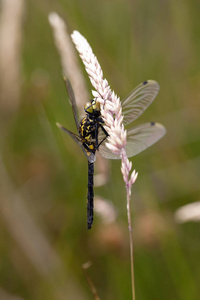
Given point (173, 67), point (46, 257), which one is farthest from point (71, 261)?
point (173, 67)

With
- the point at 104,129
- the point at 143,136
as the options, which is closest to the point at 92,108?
the point at 104,129

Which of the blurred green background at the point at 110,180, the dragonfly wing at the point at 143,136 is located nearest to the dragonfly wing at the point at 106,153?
the dragonfly wing at the point at 143,136

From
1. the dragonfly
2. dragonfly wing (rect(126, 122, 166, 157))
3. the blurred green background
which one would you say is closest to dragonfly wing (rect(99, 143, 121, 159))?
the dragonfly

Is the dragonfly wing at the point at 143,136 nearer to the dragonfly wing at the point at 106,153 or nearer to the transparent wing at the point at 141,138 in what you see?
the transparent wing at the point at 141,138

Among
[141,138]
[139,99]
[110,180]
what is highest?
[139,99]

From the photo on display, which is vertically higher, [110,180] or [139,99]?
[139,99]

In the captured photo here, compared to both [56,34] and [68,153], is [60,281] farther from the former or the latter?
[56,34]

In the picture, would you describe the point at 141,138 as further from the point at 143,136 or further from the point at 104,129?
the point at 104,129
